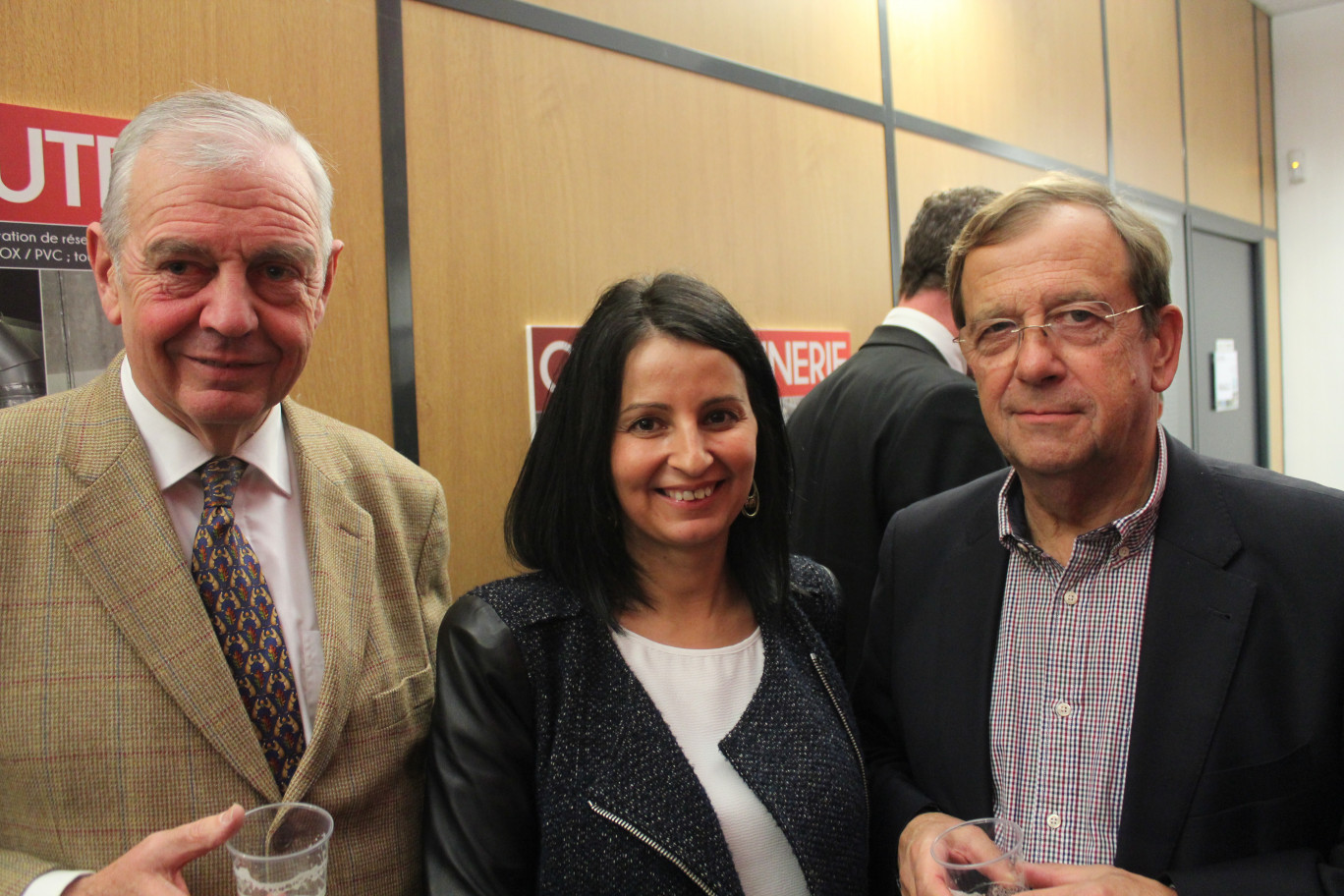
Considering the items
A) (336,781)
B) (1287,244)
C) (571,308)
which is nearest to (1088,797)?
(336,781)

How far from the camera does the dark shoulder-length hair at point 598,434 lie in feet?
4.99

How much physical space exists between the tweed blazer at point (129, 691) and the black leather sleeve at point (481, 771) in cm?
10

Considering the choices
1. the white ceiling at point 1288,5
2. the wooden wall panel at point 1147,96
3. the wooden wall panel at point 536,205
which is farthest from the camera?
the white ceiling at point 1288,5

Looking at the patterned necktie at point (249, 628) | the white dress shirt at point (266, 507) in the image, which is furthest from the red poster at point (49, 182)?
the patterned necktie at point (249, 628)

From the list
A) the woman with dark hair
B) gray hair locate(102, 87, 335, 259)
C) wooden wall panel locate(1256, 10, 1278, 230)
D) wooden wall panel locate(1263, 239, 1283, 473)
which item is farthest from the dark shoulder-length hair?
wooden wall panel locate(1256, 10, 1278, 230)

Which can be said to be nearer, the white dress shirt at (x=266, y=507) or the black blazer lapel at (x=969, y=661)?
the white dress shirt at (x=266, y=507)

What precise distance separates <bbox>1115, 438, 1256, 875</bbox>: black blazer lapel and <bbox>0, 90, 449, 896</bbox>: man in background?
1.07 meters

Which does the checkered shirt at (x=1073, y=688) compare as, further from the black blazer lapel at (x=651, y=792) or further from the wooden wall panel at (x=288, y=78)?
the wooden wall panel at (x=288, y=78)

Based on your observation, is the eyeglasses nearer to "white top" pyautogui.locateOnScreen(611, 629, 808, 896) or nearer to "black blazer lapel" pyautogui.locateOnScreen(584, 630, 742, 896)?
"white top" pyautogui.locateOnScreen(611, 629, 808, 896)

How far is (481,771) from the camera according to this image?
1.35 m

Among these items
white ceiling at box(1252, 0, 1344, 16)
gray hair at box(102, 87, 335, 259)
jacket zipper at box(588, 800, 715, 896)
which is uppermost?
white ceiling at box(1252, 0, 1344, 16)

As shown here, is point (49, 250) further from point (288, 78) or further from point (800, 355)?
point (800, 355)

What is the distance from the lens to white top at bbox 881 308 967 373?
260 centimetres

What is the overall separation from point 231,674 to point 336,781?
8.3 inches
